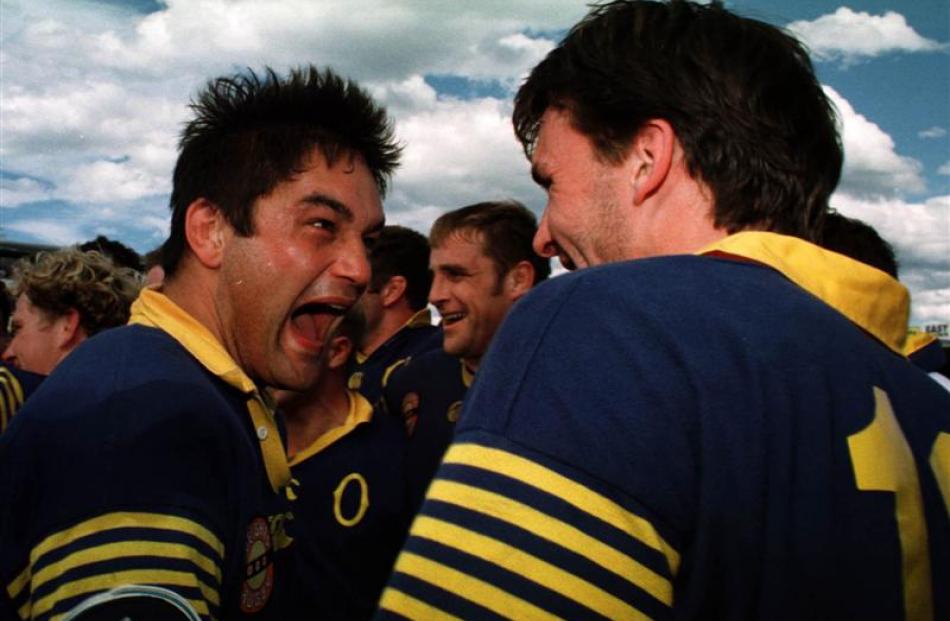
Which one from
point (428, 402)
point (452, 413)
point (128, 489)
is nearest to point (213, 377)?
point (128, 489)

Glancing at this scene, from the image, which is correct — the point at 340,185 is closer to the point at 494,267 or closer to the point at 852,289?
the point at 852,289

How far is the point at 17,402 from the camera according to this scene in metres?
4.38

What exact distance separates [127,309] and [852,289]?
4.65 m

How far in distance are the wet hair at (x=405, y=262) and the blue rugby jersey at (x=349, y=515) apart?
2515mm

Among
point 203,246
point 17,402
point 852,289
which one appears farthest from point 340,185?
point 17,402

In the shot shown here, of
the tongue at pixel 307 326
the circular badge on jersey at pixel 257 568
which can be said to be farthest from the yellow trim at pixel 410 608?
the tongue at pixel 307 326

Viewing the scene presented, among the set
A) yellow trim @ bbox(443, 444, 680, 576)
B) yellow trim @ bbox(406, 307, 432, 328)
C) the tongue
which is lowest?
yellow trim @ bbox(443, 444, 680, 576)

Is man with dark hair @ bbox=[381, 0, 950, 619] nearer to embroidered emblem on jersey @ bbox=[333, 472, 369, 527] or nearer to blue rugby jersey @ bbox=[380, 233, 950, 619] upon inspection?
blue rugby jersey @ bbox=[380, 233, 950, 619]

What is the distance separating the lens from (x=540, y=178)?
1.66 meters

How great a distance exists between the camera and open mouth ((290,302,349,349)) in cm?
257

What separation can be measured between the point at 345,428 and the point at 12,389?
207 cm

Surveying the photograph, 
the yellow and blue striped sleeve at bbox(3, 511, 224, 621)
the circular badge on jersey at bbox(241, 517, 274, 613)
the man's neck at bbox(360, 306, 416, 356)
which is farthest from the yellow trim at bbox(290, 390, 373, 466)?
the man's neck at bbox(360, 306, 416, 356)

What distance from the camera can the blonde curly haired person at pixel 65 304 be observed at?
15.8ft

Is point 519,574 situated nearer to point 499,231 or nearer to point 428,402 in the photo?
point 428,402
